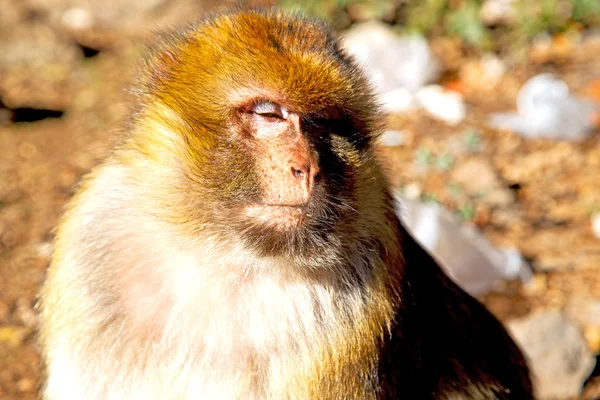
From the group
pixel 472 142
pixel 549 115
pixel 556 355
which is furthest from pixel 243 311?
pixel 549 115

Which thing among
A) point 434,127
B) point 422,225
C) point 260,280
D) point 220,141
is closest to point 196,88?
point 220,141

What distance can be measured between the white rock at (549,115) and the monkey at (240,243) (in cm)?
313

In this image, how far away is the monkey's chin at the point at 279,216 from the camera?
195cm

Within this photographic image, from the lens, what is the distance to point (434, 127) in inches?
208

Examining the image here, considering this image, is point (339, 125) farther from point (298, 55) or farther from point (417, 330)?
point (417, 330)

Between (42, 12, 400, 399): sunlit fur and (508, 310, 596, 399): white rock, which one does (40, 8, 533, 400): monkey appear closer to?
(42, 12, 400, 399): sunlit fur

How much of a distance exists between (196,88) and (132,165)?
11.3 inches

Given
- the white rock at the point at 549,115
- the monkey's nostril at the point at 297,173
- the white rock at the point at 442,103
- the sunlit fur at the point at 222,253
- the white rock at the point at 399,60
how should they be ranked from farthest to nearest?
1. the white rock at the point at 399,60
2. the white rock at the point at 442,103
3. the white rock at the point at 549,115
4. the sunlit fur at the point at 222,253
5. the monkey's nostril at the point at 297,173

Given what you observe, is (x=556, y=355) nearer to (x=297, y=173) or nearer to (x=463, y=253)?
(x=463, y=253)

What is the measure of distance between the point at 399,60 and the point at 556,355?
271 cm

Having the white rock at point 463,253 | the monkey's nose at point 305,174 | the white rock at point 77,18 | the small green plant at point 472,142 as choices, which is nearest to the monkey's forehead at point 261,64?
the monkey's nose at point 305,174

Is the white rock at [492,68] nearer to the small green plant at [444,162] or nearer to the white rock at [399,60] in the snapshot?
the white rock at [399,60]

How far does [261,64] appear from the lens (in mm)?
2008

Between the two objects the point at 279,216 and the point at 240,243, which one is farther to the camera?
the point at 240,243
